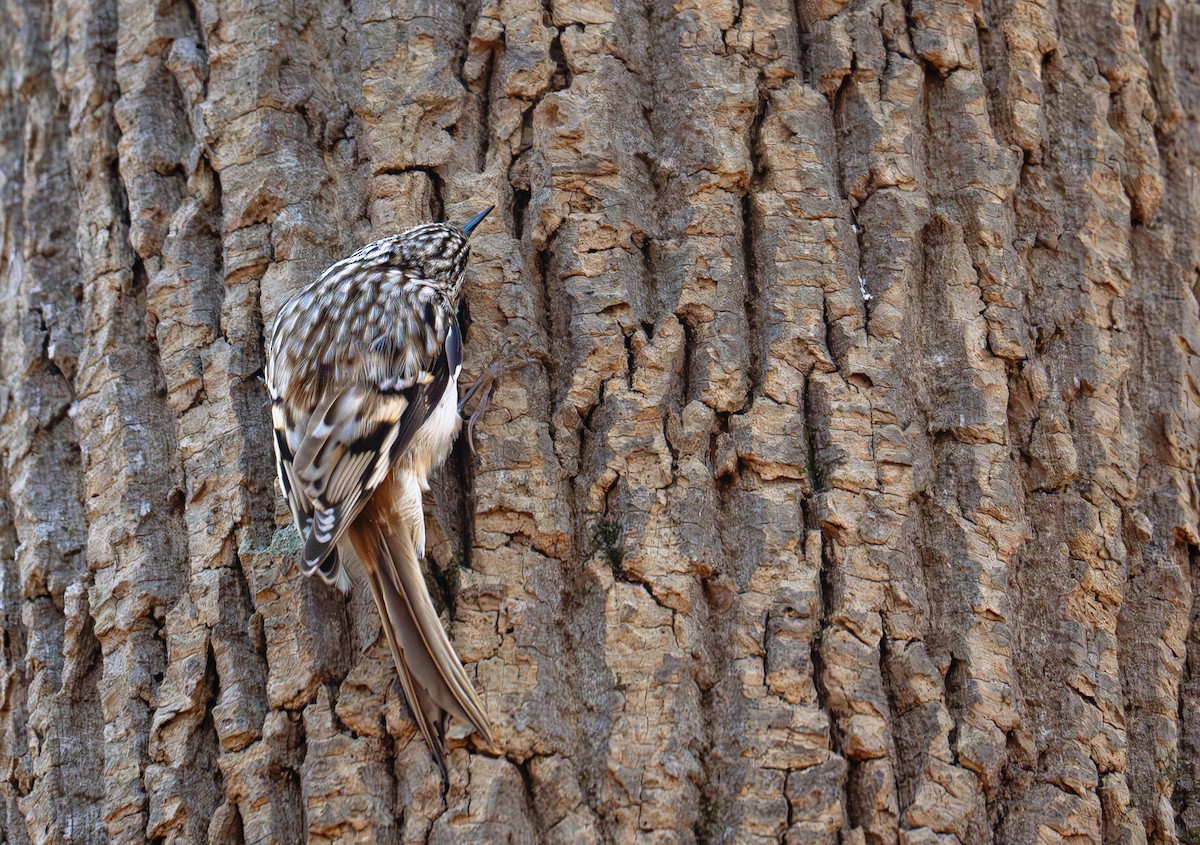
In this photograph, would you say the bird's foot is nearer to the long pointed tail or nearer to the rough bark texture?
the rough bark texture

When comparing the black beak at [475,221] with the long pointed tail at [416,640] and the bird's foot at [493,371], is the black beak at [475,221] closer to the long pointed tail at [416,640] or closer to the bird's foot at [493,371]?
the bird's foot at [493,371]

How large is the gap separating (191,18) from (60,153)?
536 mm

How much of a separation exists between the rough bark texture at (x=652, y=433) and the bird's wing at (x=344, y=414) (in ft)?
0.26

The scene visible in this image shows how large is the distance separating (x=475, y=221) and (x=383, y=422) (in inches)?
20.9

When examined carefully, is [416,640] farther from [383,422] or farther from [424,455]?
Answer: [383,422]

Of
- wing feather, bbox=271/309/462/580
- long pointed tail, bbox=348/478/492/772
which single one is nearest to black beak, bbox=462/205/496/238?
wing feather, bbox=271/309/462/580

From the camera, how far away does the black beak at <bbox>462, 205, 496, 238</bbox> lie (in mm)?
2623

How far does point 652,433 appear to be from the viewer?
2.43m

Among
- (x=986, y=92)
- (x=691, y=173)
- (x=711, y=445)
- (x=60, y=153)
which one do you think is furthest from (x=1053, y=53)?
(x=60, y=153)

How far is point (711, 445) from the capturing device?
2.46m

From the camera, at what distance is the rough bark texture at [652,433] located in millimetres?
2264

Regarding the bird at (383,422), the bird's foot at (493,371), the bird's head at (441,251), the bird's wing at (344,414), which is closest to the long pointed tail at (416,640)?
the bird at (383,422)

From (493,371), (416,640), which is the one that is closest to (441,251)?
(493,371)

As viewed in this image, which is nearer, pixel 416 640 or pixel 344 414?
pixel 416 640
